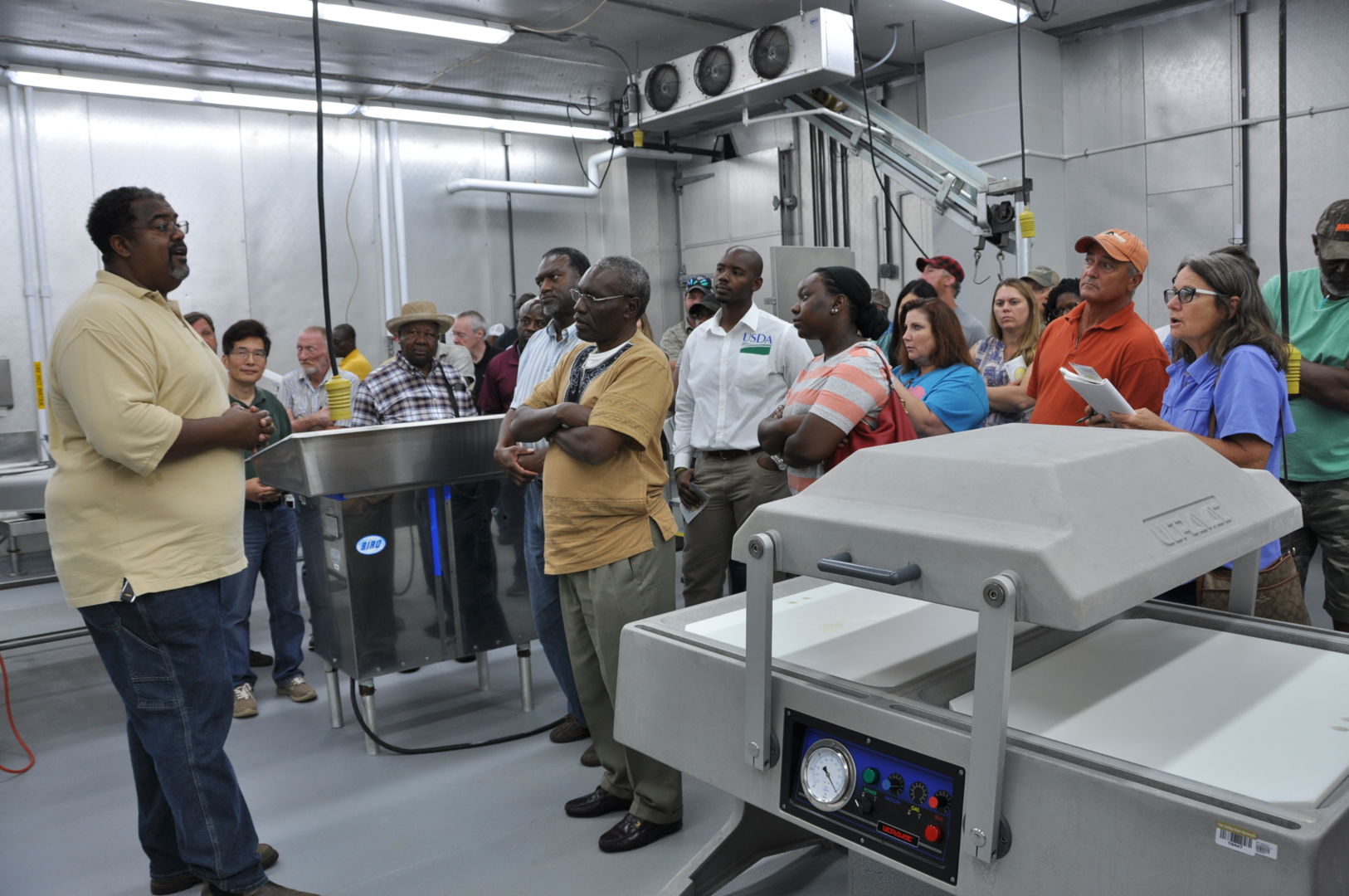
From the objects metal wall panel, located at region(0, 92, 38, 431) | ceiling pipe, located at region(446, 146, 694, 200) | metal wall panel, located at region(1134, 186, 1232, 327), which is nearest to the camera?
metal wall panel, located at region(0, 92, 38, 431)

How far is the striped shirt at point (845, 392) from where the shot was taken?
2.37m

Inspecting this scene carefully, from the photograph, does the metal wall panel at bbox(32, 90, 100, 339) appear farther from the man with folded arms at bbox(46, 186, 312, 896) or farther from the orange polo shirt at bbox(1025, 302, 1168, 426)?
the orange polo shirt at bbox(1025, 302, 1168, 426)

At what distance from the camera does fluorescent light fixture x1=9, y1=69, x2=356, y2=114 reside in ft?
21.4

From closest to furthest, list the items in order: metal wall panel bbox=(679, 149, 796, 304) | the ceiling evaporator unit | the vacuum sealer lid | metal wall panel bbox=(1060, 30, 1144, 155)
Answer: the vacuum sealer lid < the ceiling evaporator unit < metal wall panel bbox=(1060, 30, 1144, 155) < metal wall panel bbox=(679, 149, 796, 304)

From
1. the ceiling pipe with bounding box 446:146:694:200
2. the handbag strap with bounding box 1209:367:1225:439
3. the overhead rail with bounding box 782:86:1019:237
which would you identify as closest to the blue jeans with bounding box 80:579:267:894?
the handbag strap with bounding box 1209:367:1225:439

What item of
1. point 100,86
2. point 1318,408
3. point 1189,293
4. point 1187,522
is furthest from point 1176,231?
point 100,86

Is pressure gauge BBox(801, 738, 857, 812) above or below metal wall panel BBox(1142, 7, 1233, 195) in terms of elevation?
below

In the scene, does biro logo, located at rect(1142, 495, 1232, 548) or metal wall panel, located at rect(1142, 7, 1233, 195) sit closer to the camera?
biro logo, located at rect(1142, 495, 1232, 548)

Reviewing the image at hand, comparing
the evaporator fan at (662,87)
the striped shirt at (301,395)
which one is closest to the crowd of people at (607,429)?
the striped shirt at (301,395)

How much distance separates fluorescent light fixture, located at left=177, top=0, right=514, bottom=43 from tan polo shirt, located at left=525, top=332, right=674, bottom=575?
3.77 metres

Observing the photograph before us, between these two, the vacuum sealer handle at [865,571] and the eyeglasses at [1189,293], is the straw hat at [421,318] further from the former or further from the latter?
the vacuum sealer handle at [865,571]

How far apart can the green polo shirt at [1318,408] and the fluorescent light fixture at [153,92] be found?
6815mm

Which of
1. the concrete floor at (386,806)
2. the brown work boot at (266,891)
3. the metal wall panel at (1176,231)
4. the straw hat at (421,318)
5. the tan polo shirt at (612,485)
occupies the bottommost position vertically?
the concrete floor at (386,806)

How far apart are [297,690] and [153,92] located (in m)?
5.33
